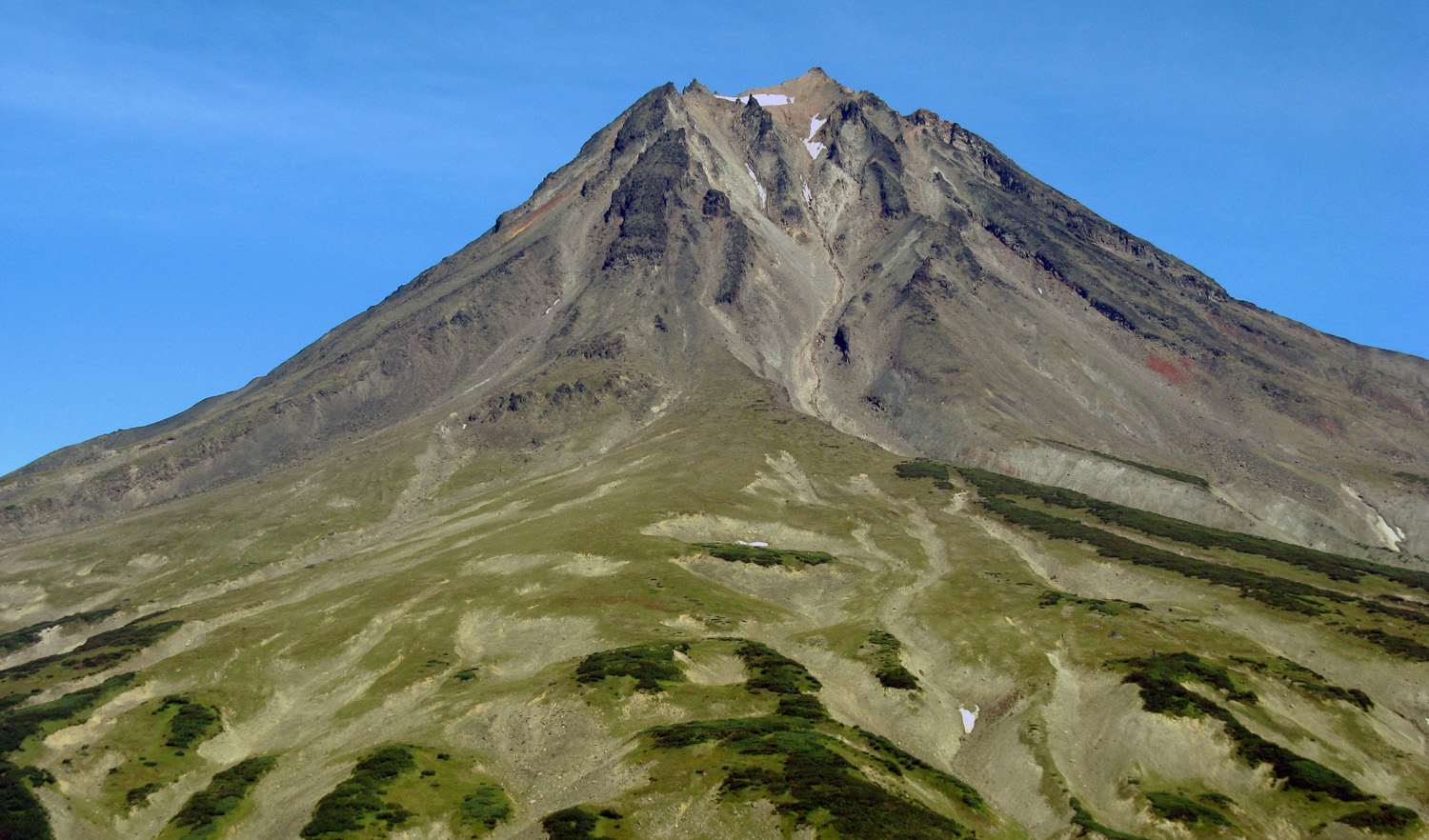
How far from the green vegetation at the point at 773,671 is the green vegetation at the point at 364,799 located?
3561 cm

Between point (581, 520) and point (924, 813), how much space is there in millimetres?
116316

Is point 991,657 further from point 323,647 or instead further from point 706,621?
point 323,647

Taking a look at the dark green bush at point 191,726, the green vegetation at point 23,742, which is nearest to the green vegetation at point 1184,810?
the green vegetation at point 23,742

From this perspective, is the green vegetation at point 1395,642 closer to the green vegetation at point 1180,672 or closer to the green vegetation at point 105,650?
the green vegetation at point 1180,672

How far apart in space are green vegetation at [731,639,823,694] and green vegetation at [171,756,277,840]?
162 feet

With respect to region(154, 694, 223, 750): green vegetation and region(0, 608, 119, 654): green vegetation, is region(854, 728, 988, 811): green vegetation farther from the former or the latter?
region(0, 608, 119, 654): green vegetation

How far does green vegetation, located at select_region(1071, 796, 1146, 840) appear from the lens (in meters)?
68.2

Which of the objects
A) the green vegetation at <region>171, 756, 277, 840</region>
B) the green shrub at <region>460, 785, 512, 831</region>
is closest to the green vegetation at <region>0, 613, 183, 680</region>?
the green vegetation at <region>171, 756, 277, 840</region>

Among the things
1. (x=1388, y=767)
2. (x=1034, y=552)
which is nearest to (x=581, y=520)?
(x=1034, y=552)

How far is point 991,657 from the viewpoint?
355 ft

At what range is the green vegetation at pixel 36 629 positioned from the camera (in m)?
161

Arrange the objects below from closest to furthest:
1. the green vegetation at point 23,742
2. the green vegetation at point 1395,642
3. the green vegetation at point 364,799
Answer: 1. the green vegetation at point 364,799
2. the green vegetation at point 23,742
3. the green vegetation at point 1395,642

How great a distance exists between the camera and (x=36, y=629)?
550 feet

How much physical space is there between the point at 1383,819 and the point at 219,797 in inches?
3932
